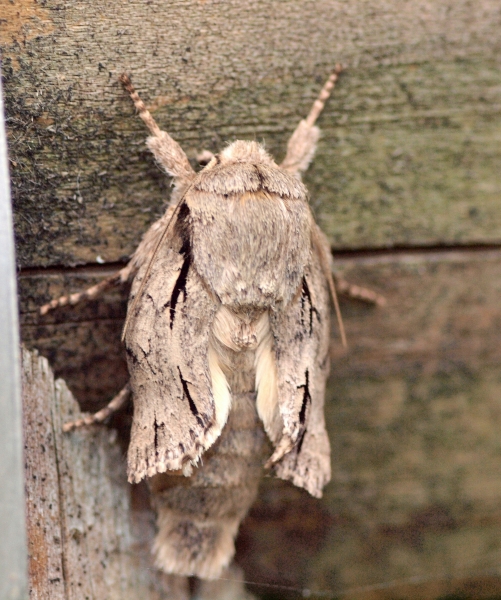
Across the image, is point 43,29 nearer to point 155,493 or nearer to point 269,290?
point 269,290

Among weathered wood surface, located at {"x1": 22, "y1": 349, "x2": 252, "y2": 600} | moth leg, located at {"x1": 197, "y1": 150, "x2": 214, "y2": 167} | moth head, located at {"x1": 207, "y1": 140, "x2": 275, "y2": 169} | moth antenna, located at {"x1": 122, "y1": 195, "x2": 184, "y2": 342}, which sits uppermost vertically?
moth leg, located at {"x1": 197, "y1": 150, "x2": 214, "y2": 167}

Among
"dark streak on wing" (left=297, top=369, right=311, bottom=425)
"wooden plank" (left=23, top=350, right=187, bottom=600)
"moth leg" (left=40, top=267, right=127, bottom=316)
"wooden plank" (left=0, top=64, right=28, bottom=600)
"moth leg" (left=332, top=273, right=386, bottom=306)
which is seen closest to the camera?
"wooden plank" (left=0, top=64, right=28, bottom=600)

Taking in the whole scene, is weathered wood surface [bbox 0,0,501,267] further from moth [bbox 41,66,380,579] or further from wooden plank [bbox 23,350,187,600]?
wooden plank [bbox 23,350,187,600]

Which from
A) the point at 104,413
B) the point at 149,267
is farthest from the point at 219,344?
the point at 104,413

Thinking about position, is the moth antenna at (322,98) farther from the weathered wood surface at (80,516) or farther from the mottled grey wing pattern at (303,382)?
the weathered wood surface at (80,516)

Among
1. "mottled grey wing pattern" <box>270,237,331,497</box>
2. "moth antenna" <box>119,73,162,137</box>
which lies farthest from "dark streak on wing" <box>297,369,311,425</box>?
"moth antenna" <box>119,73,162,137</box>

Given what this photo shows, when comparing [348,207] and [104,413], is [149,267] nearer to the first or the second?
[104,413]

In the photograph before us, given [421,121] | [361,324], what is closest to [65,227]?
[361,324]
